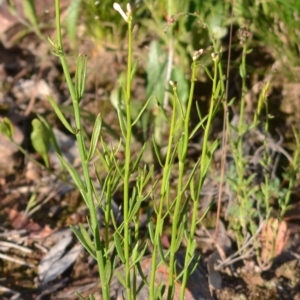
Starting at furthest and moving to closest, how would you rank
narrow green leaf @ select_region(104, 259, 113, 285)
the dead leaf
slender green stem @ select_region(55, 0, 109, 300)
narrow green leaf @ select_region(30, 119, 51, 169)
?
narrow green leaf @ select_region(30, 119, 51, 169) < the dead leaf < narrow green leaf @ select_region(104, 259, 113, 285) < slender green stem @ select_region(55, 0, 109, 300)

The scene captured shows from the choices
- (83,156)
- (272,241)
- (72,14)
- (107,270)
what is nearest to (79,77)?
(83,156)

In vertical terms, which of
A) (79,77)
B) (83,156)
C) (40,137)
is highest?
(79,77)

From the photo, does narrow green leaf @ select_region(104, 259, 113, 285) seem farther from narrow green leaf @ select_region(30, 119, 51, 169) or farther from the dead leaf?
narrow green leaf @ select_region(30, 119, 51, 169)

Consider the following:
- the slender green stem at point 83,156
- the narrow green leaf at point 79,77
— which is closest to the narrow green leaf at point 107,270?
the slender green stem at point 83,156

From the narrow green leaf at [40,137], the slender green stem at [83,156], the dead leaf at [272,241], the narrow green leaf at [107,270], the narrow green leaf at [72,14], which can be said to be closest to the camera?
the slender green stem at [83,156]

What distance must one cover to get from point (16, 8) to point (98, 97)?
68 centimetres

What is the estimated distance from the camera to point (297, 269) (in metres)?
1.64

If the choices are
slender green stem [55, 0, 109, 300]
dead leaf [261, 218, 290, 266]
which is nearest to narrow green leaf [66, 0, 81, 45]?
dead leaf [261, 218, 290, 266]

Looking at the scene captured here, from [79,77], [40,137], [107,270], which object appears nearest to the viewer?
[79,77]

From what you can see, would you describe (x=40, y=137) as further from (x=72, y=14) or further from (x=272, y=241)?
(x=272, y=241)

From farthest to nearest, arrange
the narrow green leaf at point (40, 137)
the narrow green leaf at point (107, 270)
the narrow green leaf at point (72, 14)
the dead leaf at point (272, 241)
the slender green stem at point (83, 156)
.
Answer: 1. the narrow green leaf at point (72, 14)
2. the narrow green leaf at point (40, 137)
3. the dead leaf at point (272, 241)
4. the narrow green leaf at point (107, 270)
5. the slender green stem at point (83, 156)

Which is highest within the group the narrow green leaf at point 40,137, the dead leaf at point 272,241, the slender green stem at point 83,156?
the slender green stem at point 83,156

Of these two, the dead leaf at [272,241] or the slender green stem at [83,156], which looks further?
the dead leaf at [272,241]

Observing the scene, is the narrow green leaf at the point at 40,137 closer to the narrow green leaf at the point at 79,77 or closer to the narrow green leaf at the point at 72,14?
the narrow green leaf at the point at 72,14
